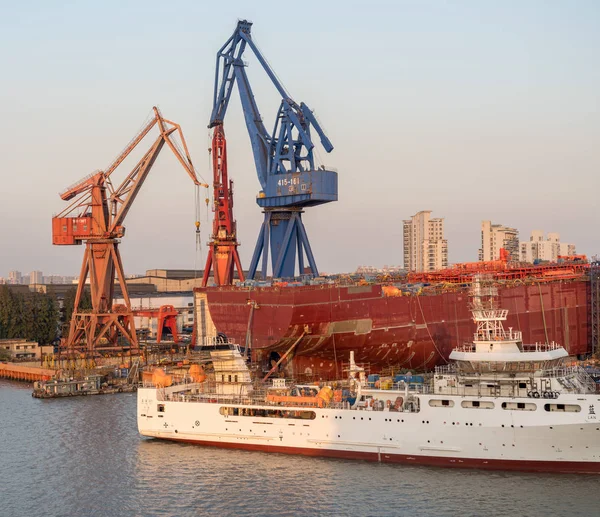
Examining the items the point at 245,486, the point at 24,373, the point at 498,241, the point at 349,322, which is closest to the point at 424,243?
the point at 498,241

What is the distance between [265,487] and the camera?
2623 centimetres

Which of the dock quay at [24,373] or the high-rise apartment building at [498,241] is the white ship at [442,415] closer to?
the dock quay at [24,373]

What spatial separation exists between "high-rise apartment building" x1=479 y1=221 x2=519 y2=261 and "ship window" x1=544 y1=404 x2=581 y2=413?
186 feet

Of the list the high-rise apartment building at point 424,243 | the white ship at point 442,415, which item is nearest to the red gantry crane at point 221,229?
the white ship at point 442,415

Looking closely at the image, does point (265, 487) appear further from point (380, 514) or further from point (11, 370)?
point (11, 370)

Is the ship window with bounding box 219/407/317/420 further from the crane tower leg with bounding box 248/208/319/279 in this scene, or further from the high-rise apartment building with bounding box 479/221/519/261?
the high-rise apartment building with bounding box 479/221/519/261

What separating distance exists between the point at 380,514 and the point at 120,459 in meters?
11.0

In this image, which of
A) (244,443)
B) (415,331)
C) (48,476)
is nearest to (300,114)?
(415,331)

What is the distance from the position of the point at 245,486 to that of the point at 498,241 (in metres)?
62.1

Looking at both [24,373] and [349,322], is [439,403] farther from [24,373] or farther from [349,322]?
[24,373]

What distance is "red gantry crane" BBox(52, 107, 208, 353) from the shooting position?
57656 millimetres

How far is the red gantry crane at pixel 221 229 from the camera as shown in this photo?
60.6 m

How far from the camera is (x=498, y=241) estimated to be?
84250 mm

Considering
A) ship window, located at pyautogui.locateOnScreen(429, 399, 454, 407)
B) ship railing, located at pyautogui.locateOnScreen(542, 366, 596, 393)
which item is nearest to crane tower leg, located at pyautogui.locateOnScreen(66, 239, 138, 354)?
ship window, located at pyautogui.locateOnScreen(429, 399, 454, 407)
